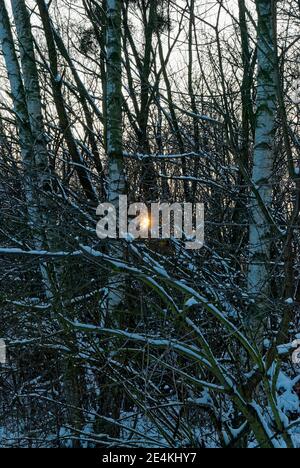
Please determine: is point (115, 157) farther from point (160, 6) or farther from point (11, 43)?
point (160, 6)

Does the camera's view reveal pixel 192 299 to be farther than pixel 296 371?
No

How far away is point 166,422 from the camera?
3.61 m

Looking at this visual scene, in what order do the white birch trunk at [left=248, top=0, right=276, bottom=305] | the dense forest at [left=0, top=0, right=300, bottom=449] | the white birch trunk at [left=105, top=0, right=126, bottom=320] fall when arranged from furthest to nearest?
the white birch trunk at [left=105, top=0, right=126, bottom=320], the white birch trunk at [left=248, top=0, right=276, bottom=305], the dense forest at [left=0, top=0, right=300, bottom=449]

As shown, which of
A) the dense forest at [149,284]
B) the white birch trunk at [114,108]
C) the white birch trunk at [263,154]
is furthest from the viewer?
the white birch trunk at [114,108]

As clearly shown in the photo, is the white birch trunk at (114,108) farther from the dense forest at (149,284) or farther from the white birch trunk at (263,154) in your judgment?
the white birch trunk at (263,154)

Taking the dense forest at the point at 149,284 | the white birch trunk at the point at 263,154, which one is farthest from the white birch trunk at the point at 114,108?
the white birch trunk at the point at 263,154

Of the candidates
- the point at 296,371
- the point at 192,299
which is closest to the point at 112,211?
the point at 192,299

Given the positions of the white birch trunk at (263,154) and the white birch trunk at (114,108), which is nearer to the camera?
the white birch trunk at (263,154)

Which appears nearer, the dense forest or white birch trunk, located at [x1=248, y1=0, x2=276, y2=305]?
the dense forest

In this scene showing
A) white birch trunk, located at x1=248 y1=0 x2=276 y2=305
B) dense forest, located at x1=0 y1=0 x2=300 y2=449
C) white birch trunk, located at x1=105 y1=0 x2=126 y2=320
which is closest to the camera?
dense forest, located at x1=0 y1=0 x2=300 y2=449

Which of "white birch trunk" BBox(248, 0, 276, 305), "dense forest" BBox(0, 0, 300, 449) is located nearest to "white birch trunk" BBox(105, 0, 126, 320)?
"dense forest" BBox(0, 0, 300, 449)

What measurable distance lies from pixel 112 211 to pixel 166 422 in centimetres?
156

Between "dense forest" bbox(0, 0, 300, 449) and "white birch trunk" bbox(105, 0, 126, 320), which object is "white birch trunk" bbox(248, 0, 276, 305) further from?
"white birch trunk" bbox(105, 0, 126, 320)

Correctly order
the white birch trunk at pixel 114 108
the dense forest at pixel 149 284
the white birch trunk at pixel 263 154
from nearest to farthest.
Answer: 1. the dense forest at pixel 149 284
2. the white birch trunk at pixel 263 154
3. the white birch trunk at pixel 114 108
